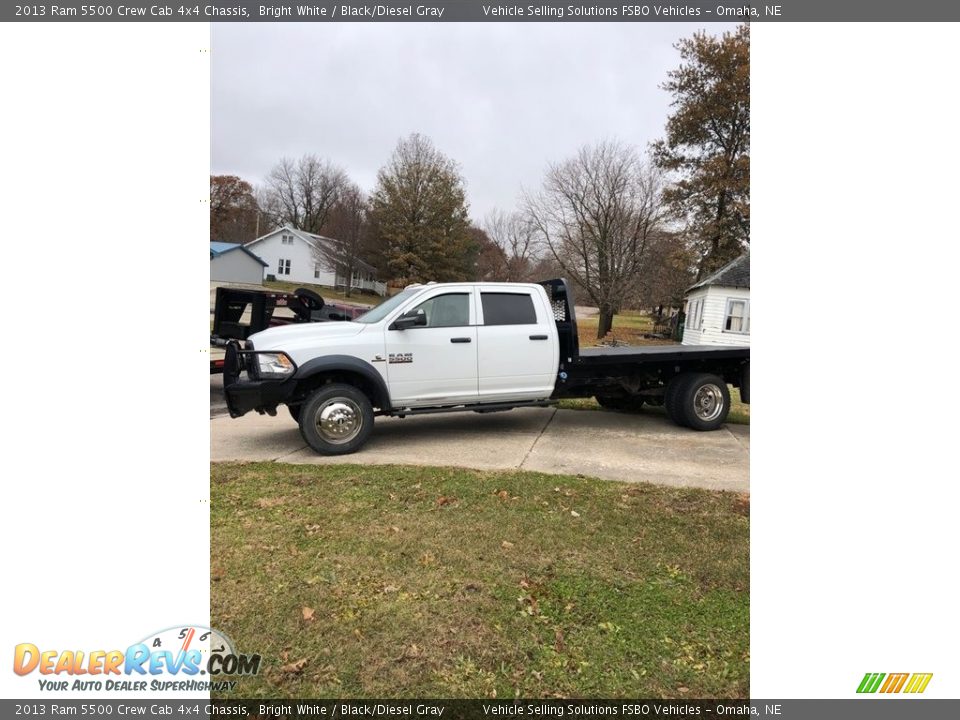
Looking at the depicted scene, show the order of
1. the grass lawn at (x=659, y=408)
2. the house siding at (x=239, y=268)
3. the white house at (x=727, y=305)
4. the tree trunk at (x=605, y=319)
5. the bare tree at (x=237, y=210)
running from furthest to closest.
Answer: the bare tree at (x=237, y=210), the house siding at (x=239, y=268), the tree trunk at (x=605, y=319), the white house at (x=727, y=305), the grass lawn at (x=659, y=408)

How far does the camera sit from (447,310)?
635cm

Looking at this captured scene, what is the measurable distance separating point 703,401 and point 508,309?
291 centimetres

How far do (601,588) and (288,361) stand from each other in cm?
389

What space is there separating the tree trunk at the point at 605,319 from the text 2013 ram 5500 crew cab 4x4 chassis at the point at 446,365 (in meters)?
24.1

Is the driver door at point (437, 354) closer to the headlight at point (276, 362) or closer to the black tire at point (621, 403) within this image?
the headlight at point (276, 362)

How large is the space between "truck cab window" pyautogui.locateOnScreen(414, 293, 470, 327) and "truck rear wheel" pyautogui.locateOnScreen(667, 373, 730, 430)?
302cm

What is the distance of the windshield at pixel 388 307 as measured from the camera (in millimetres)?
6207

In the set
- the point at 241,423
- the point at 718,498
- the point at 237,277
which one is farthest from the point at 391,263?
the point at 718,498

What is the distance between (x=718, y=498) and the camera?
4355mm

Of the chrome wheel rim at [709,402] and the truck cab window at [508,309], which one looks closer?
the truck cab window at [508,309]

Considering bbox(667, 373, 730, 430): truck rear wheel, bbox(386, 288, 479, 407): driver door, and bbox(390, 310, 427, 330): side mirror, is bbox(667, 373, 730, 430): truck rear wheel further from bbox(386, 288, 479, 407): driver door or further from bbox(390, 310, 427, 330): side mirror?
bbox(390, 310, 427, 330): side mirror

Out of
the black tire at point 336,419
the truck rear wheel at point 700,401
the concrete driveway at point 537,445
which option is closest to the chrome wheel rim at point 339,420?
the black tire at point 336,419

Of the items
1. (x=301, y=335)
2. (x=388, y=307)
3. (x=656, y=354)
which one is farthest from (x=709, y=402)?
(x=301, y=335)
